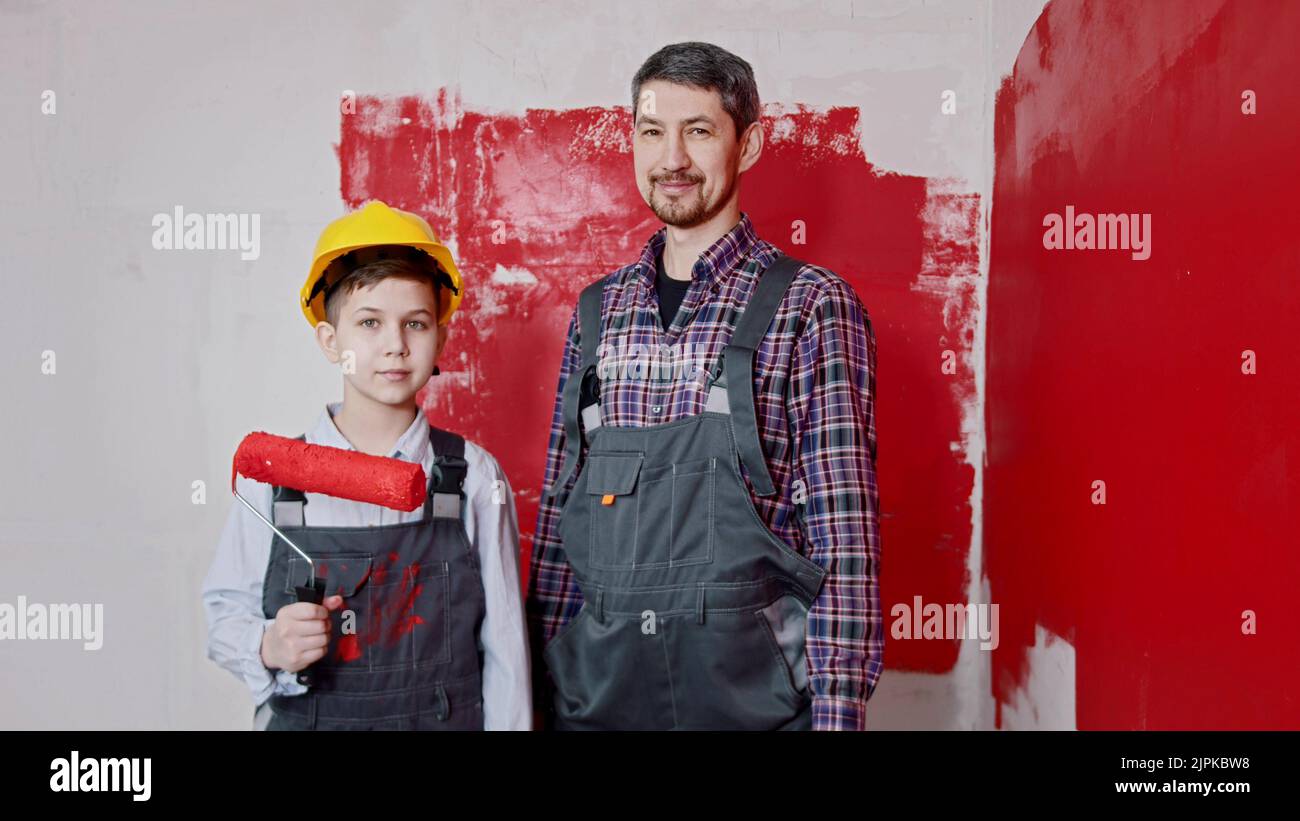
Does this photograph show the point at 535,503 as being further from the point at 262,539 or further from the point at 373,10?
the point at 373,10

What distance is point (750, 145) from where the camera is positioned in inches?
78.5

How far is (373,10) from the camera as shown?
8.65 feet

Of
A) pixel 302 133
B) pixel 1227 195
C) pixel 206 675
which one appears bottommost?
pixel 206 675

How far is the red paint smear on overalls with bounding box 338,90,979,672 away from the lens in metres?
2.65

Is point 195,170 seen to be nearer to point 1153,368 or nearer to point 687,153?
point 687,153

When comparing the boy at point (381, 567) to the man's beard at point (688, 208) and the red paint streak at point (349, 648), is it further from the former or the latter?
the man's beard at point (688, 208)

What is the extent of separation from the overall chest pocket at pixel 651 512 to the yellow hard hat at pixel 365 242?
440mm

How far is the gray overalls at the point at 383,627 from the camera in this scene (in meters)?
1.78

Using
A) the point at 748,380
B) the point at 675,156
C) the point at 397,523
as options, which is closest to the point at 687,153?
the point at 675,156

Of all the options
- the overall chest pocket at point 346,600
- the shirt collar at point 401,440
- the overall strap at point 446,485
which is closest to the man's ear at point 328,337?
the shirt collar at point 401,440

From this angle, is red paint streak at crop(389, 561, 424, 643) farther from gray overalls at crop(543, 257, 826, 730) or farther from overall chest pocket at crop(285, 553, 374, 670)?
gray overalls at crop(543, 257, 826, 730)

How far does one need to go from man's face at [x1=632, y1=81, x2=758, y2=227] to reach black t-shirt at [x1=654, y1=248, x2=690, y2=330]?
106 mm
